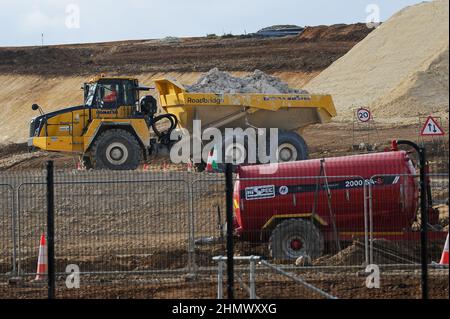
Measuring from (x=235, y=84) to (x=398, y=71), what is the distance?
19.0 m

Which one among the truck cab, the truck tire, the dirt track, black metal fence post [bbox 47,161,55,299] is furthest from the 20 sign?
black metal fence post [bbox 47,161,55,299]

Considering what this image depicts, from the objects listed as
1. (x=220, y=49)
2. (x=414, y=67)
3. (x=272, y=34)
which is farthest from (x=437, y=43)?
(x=272, y=34)

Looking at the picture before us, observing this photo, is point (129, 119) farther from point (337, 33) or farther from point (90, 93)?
point (337, 33)

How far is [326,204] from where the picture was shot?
1562 cm

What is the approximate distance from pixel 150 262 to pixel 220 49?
42.8 metres

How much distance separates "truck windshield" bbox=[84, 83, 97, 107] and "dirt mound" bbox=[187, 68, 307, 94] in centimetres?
239

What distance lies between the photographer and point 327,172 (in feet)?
51.6

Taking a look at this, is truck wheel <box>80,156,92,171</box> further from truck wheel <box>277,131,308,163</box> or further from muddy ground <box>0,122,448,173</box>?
truck wheel <box>277,131,308,163</box>

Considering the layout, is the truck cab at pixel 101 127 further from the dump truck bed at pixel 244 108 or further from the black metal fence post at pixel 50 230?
the black metal fence post at pixel 50 230

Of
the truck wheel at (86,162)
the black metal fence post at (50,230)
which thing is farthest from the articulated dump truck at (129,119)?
the black metal fence post at (50,230)

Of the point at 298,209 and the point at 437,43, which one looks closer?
the point at 298,209
